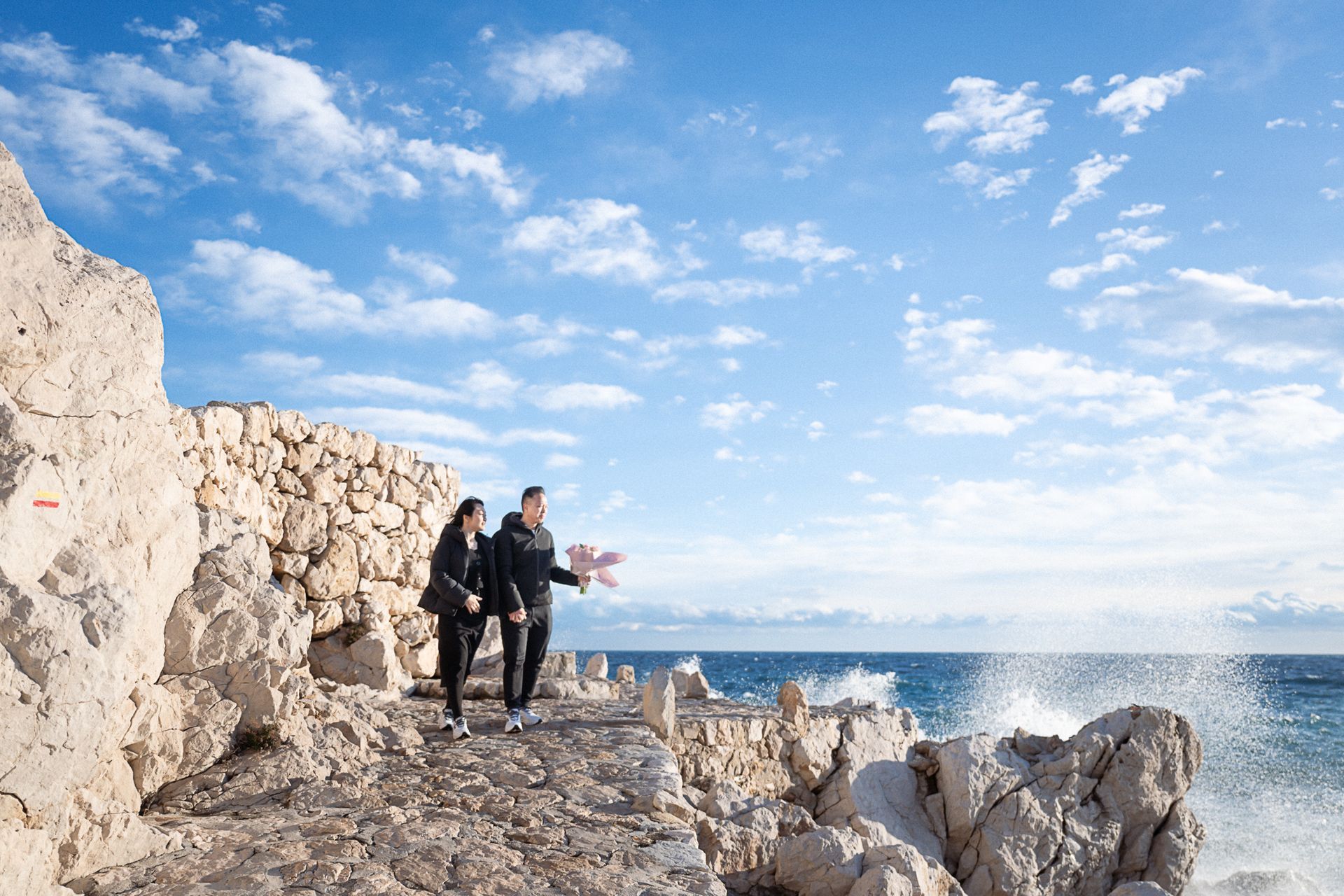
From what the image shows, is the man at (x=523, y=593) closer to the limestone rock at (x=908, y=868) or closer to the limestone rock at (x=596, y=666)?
the limestone rock at (x=908, y=868)

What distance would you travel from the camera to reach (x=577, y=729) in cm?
759

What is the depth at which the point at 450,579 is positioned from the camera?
23.5ft

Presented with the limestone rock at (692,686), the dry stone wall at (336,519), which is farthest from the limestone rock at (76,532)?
the limestone rock at (692,686)

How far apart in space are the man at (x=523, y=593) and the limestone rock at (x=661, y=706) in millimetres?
981

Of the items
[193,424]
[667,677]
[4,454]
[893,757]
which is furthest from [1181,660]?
[4,454]

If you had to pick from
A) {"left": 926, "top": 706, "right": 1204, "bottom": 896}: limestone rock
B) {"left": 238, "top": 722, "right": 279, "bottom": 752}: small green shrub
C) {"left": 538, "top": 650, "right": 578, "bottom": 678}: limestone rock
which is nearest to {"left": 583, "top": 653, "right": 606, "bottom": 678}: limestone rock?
{"left": 538, "top": 650, "right": 578, "bottom": 678}: limestone rock

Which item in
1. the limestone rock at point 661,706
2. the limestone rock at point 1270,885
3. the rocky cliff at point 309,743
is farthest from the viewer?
the limestone rock at point 1270,885

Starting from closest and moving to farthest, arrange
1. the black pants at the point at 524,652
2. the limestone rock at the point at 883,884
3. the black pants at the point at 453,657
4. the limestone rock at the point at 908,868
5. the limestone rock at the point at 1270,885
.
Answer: the limestone rock at the point at 883,884, the limestone rock at the point at 908,868, the black pants at the point at 453,657, the black pants at the point at 524,652, the limestone rock at the point at 1270,885

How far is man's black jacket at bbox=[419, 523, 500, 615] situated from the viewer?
7090mm

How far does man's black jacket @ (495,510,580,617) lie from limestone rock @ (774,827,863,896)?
275 centimetres

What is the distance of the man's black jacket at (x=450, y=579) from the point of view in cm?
709

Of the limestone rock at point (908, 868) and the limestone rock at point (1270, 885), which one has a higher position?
the limestone rock at point (908, 868)

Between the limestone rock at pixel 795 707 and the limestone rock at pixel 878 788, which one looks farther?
the limestone rock at pixel 795 707

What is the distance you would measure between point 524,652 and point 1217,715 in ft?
84.2
